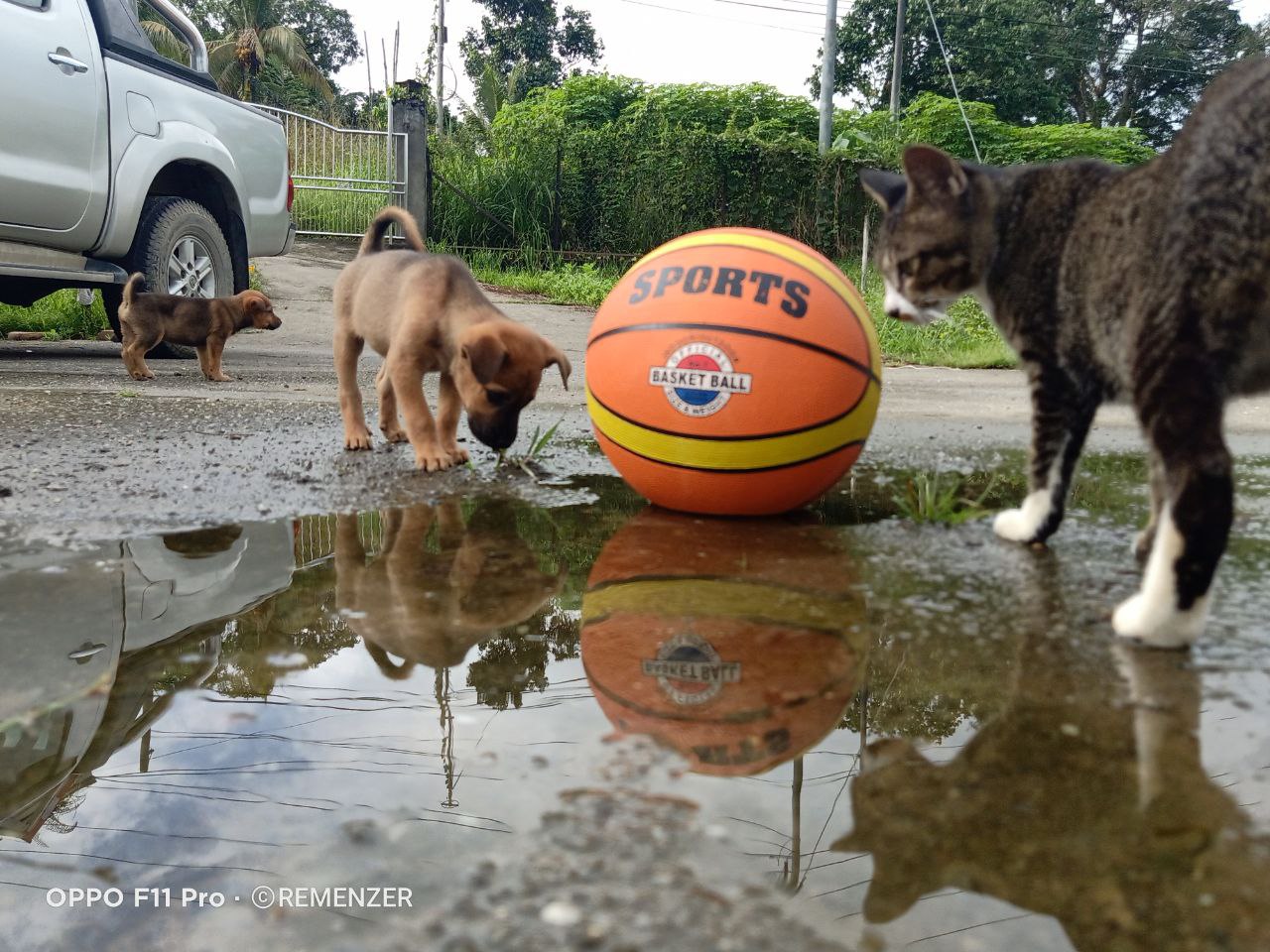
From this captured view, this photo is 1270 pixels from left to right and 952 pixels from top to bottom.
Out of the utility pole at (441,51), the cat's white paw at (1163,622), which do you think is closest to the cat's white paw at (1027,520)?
the cat's white paw at (1163,622)

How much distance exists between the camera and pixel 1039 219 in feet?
10.7

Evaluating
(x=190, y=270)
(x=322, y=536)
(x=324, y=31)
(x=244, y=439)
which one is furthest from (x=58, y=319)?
(x=324, y=31)

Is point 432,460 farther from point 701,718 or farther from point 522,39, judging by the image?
point 522,39

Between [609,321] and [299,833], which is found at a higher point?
[609,321]

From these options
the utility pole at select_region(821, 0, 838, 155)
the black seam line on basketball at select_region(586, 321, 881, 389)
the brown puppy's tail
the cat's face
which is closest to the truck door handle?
the brown puppy's tail

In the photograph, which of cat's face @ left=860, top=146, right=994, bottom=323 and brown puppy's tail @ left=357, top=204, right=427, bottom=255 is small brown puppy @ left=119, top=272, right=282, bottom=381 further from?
cat's face @ left=860, top=146, right=994, bottom=323

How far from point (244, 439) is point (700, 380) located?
99.0 inches

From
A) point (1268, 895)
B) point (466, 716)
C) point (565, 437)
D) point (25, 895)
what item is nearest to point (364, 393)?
point (565, 437)

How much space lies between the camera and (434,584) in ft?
9.53

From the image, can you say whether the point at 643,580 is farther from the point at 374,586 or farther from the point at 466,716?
the point at 466,716

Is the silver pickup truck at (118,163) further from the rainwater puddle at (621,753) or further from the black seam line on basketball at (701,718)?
the black seam line on basketball at (701,718)

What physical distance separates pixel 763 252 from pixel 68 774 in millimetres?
2728

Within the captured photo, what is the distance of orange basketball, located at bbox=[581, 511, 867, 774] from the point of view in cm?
200

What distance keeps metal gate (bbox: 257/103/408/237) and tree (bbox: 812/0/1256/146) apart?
86.5 feet
